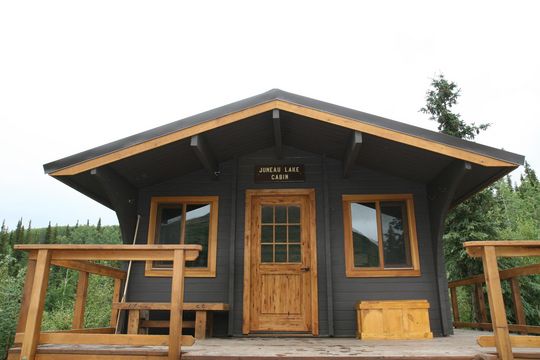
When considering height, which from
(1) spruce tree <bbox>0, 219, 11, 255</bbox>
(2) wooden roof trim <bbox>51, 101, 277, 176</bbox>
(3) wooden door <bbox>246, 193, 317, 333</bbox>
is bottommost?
(3) wooden door <bbox>246, 193, 317, 333</bbox>

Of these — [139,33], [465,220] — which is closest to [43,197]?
[139,33]

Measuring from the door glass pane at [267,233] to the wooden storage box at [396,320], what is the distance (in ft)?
5.27

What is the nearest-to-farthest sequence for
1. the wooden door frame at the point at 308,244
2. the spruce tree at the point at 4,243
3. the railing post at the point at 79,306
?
the railing post at the point at 79,306
the wooden door frame at the point at 308,244
the spruce tree at the point at 4,243

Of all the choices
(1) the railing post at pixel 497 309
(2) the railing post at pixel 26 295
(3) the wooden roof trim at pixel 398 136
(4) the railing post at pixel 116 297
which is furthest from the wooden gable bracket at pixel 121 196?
(1) the railing post at pixel 497 309

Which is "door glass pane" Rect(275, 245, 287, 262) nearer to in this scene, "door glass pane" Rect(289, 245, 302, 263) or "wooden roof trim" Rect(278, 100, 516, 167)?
"door glass pane" Rect(289, 245, 302, 263)

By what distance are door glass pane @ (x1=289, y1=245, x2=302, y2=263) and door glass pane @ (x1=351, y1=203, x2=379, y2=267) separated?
777 millimetres

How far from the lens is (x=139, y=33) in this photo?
26.5 m

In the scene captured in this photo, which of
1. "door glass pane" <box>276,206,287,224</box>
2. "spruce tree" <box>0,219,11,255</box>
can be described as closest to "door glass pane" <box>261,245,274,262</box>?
"door glass pane" <box>276,206,287,224</box>

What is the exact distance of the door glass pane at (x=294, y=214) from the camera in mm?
5988

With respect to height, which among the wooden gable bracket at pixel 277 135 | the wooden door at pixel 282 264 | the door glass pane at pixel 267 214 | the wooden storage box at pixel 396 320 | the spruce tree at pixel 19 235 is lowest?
the wooden storage box at pixel 396 320

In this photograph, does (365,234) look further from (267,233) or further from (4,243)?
(4,243)

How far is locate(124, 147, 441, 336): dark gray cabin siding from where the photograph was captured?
5.55 meters

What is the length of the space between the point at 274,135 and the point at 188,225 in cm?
181

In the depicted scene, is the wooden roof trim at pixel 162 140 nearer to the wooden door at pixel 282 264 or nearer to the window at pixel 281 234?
the wooden door at pixel 282 264
